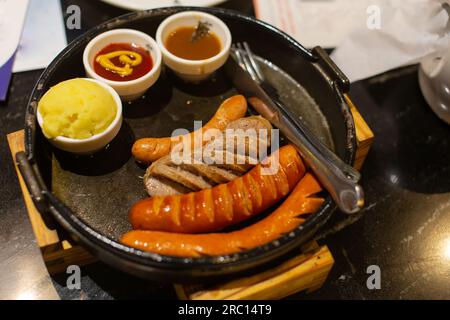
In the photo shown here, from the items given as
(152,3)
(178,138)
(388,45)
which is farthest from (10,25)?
(388,45)

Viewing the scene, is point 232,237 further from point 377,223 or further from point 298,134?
point 377,223

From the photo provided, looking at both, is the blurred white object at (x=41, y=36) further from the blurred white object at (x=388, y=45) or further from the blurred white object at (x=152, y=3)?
the blurred white object at (x=388, y=45)

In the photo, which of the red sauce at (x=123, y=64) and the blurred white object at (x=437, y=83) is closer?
the red sauce at (x=123, y=64)

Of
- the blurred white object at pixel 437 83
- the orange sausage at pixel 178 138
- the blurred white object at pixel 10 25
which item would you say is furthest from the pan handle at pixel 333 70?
the blurred white object at pixel 10 25

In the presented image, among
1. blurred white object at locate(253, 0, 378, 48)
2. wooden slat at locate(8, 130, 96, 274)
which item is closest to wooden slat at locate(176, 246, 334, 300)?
wooden slat at locate(8, 130, 96, 274)

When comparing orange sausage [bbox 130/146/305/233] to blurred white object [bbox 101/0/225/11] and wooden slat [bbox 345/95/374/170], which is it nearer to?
wooden slat [bbox 345/95/374/170]
